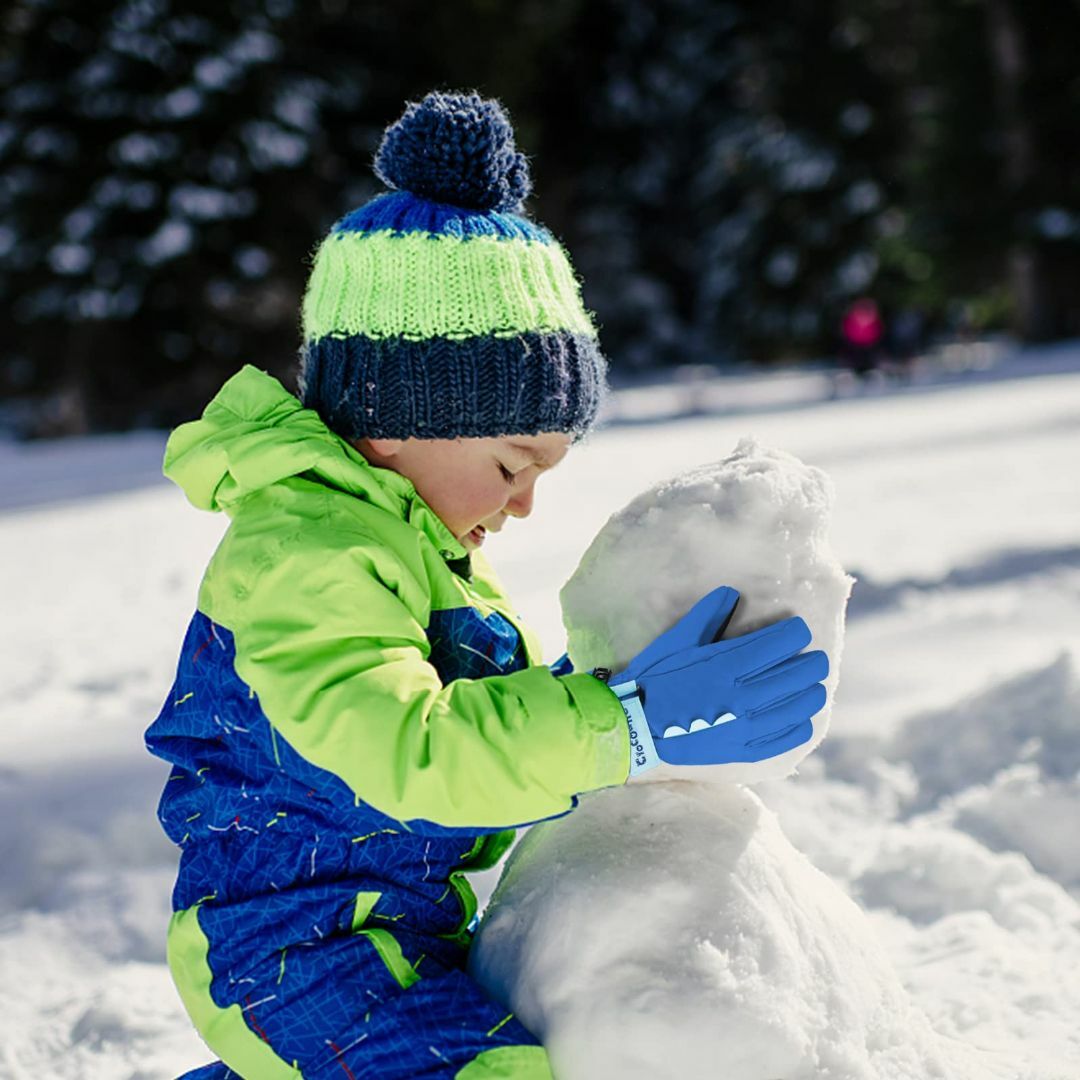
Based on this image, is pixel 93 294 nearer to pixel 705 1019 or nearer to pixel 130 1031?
pixel 130 1031

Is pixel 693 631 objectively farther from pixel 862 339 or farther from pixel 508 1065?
pixel 862 339

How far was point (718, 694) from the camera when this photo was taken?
154cm

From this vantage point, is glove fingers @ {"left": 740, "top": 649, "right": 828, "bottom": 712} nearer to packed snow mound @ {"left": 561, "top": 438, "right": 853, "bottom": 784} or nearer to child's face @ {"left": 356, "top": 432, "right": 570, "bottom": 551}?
packed snow mound @ {"left": 561, "top": 438, "right": 853, "bottom": 784}

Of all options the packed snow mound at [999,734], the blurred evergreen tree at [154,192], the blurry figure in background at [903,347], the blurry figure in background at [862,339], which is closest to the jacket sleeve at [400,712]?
the packed snow mound at [999,734]

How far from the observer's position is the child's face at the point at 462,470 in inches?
73.2

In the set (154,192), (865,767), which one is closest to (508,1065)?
(865,767)

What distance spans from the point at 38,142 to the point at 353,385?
590 inches

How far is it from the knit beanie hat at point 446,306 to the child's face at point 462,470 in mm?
29

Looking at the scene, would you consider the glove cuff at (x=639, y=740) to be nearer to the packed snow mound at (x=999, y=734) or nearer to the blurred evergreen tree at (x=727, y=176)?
the packed snow mound at (x=999, y=734)

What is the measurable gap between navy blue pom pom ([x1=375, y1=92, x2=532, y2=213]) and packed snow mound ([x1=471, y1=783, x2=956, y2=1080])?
34.7 inches

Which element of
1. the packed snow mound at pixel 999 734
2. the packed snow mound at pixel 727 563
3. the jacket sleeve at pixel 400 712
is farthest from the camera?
the packed snow mound at pixel 999 734

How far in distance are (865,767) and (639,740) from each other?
193 centimetres

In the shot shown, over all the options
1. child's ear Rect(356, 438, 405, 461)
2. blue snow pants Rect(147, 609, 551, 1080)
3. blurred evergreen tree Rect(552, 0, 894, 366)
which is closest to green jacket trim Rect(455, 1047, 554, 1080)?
blue snow pants Rect(147, 609, 551, 1080)

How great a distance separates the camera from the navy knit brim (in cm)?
181
